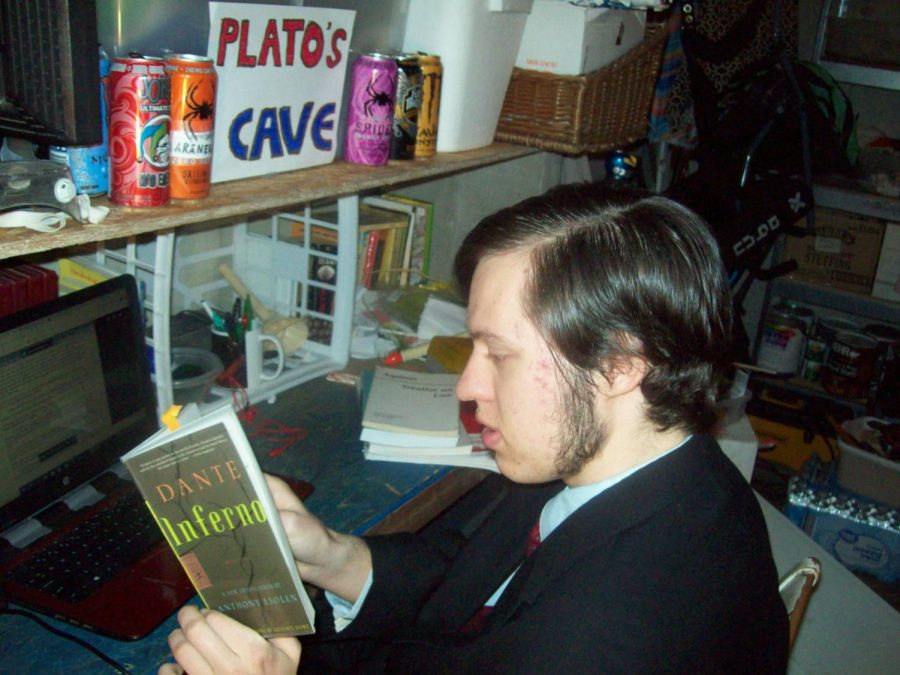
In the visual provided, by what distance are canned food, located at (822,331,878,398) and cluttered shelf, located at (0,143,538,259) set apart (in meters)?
1.95

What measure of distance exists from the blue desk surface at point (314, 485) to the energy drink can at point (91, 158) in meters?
0.54

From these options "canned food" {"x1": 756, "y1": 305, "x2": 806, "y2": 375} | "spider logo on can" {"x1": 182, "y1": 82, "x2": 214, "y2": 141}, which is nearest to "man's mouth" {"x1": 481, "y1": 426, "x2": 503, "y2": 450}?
"spider logo on can" {"x1": 182, "y1": 82, "x2": 214, "y2": 141}

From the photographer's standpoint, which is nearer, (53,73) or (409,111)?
(53,73)

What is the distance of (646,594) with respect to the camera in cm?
78

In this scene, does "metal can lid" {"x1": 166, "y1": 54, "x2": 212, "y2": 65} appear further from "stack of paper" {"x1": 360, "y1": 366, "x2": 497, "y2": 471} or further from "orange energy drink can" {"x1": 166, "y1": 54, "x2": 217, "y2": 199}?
"stack of paper" {"x1": 360, "y1": 366, "x2": 497, "y2": 471}

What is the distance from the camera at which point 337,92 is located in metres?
1.33

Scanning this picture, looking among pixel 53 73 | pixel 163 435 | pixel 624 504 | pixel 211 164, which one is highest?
pixel 53 73

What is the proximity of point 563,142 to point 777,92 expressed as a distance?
1438 millimetres

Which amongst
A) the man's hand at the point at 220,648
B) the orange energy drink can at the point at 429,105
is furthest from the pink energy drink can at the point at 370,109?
the man's hand at the point at 220,648

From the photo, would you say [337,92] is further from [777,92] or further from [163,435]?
[777,92]

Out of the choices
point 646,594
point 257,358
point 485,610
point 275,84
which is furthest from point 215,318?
point 646,594

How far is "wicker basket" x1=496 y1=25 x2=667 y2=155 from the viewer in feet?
5.52

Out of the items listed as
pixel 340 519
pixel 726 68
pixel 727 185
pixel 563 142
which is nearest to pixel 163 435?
pixel 340 519

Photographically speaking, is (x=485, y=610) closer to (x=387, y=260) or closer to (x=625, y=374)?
(x=625, y=374)
